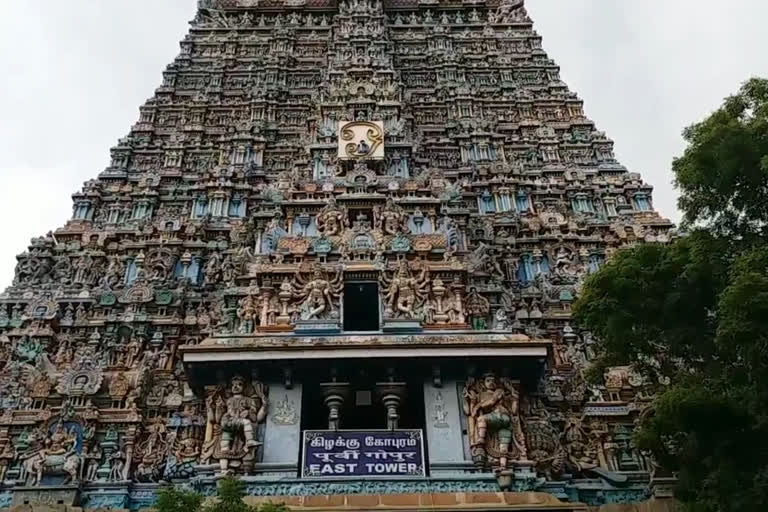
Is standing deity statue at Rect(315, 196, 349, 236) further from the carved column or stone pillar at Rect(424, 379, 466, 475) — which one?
stone pillar at Rect(424, 379, 466, 475)

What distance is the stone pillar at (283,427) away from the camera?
428 inches

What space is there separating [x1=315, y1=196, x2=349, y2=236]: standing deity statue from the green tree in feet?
18.1

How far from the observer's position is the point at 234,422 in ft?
36.0

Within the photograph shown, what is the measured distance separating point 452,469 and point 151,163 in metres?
12.6

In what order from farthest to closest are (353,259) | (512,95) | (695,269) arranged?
(512,95), (353,259), (695,269)

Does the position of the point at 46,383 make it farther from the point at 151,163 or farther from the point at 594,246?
the point at 594,246

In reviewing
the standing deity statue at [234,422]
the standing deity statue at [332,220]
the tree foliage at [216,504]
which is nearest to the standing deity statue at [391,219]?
the standing deity statue at [332,220]

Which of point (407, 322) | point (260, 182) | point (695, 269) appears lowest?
point (695, 269)

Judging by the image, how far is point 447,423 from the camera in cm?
1120

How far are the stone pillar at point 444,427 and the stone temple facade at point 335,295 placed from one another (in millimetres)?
34

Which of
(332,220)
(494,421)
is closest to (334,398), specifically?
(494,421)

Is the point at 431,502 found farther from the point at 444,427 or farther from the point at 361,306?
the point at 361,306

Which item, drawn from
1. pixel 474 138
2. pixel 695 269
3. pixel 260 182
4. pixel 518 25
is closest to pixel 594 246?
pixel 474 138

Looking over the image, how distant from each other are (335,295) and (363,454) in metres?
3.26
